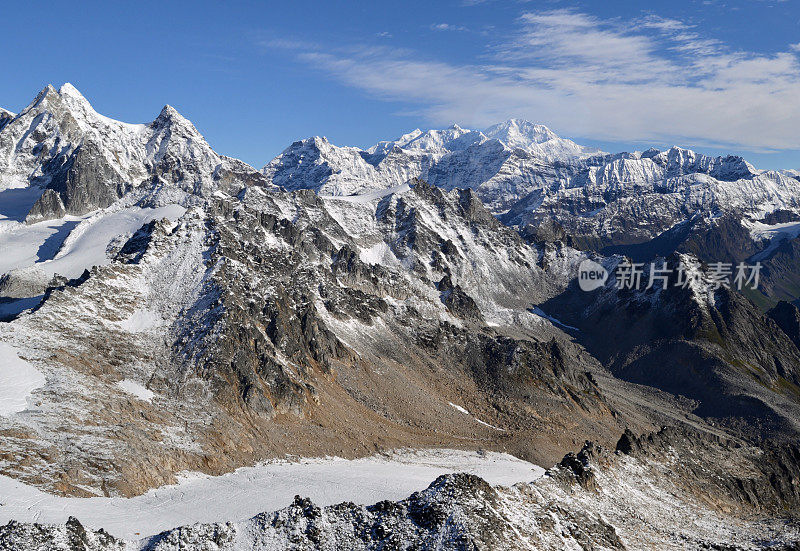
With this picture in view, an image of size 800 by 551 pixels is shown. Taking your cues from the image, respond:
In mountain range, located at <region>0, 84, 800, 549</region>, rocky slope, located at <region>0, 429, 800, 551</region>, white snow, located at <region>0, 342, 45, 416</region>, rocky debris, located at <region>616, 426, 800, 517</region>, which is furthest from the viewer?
rocky debris, located at <region>616, 426, 800, 517</region>

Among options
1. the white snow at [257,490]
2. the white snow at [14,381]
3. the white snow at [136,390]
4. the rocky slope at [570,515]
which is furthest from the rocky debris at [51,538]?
the white snow at [136,390]

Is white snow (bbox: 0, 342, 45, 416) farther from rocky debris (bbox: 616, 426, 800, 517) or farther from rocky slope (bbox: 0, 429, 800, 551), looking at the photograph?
rocky debris (bbox: 616, 426, 800, 517)

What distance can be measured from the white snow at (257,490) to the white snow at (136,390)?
20.7 metres

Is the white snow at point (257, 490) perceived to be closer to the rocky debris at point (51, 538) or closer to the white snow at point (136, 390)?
the rocky debris at point (51, 538)

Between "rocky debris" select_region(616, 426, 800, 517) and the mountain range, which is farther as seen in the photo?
"rocky debris" select_region(616, 426, 800, 517)

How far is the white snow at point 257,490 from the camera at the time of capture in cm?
5916

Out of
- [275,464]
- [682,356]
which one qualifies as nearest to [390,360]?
[275,464]

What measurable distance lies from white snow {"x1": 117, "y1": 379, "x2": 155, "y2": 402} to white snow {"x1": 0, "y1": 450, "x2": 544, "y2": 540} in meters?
20.7

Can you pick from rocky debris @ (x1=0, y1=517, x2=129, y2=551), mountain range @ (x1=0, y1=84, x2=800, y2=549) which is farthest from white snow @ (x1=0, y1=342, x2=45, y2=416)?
rocky debris @ (x1=0, y1=517, x2=129, y2=551)

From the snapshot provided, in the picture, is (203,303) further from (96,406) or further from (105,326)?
(96,406)

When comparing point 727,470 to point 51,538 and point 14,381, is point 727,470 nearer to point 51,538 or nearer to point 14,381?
point 51,538

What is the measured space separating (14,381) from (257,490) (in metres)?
39.1

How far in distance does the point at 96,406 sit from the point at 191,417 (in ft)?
50.5

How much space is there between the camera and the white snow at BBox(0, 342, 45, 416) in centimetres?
7794
